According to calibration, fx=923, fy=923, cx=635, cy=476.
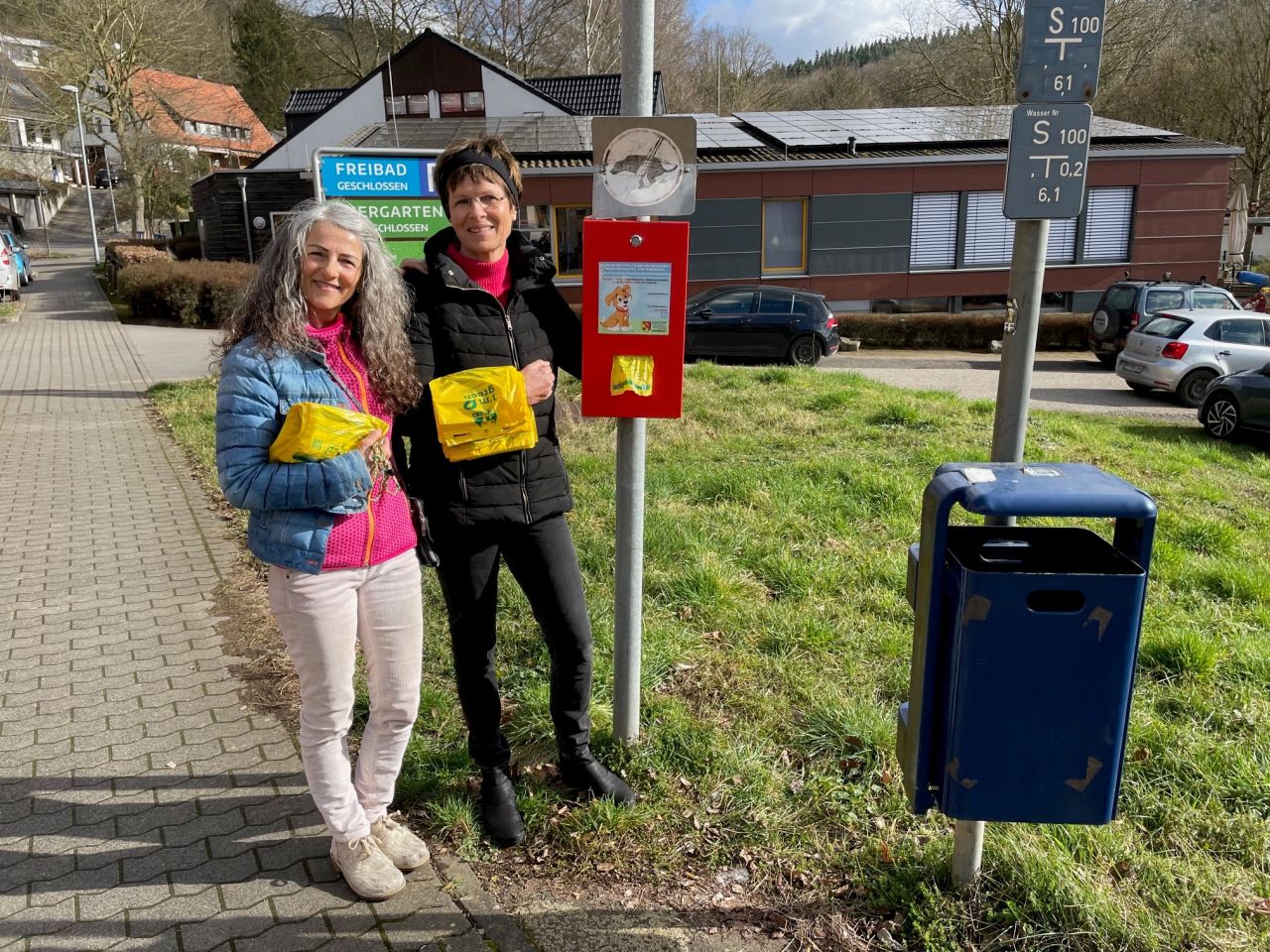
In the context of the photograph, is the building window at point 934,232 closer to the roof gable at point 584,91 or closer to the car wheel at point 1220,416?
the roof gable at point 584,91

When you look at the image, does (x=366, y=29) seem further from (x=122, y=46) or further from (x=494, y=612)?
(x=494, y=612)

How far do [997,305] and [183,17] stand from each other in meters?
35.3

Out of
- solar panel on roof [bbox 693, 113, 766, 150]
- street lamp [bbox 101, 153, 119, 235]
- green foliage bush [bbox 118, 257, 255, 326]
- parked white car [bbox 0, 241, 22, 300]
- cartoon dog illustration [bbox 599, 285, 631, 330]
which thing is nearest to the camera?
cartoon dog illustration [bbox 599, 285, 631, 330]

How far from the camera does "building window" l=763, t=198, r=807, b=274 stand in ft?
74.8

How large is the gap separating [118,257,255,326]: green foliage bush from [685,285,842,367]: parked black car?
11.3m

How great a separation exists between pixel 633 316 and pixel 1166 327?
1381cm

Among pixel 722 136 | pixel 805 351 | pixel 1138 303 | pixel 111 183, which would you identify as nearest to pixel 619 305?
pixel 805 351

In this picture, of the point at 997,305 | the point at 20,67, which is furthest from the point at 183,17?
the point at 997,305

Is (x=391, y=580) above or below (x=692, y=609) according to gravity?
above

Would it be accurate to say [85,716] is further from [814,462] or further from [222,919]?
[814,462]

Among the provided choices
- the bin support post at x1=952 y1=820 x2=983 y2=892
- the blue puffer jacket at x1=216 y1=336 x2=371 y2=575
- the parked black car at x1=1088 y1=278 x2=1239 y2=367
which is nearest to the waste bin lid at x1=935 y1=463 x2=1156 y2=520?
the bin support post at x1=952 y1=820 x2=983 y2=892

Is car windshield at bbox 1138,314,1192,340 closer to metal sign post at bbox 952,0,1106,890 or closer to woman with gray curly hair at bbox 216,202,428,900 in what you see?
metal sign post at bbox 952,0,1106,890

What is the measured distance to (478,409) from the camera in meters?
2.58

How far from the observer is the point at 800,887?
2.71m
